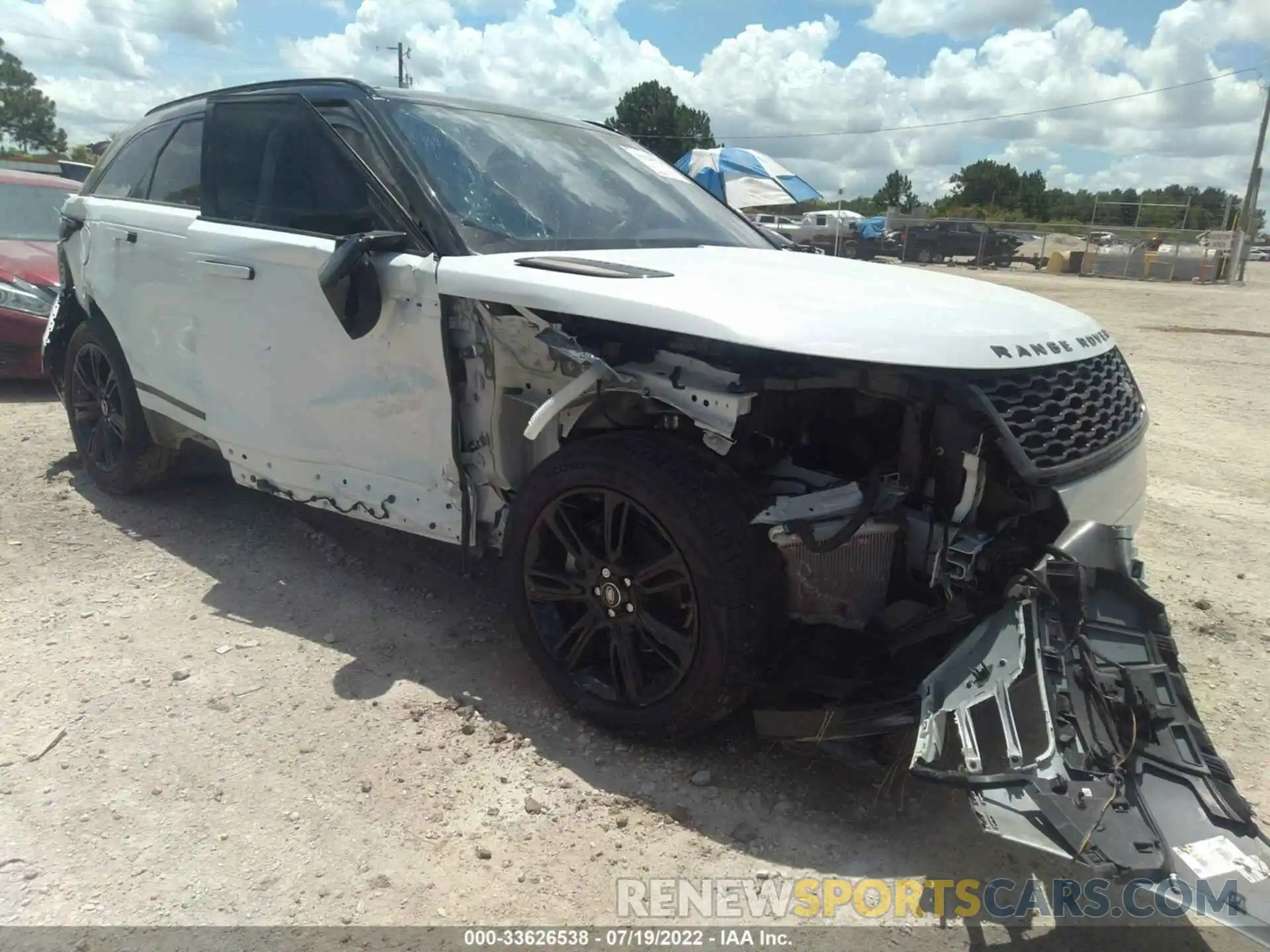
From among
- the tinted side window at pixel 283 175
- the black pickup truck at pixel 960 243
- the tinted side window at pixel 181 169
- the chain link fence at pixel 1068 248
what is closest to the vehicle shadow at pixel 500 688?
the tinted side window at pixel 283 175

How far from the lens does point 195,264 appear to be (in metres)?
3.79

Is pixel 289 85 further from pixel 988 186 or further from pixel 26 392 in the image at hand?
pixel 988 186

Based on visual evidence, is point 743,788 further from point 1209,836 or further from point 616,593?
point 1209,836

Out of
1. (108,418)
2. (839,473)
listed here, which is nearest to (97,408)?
(108,418)

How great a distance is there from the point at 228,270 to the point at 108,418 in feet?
5.52

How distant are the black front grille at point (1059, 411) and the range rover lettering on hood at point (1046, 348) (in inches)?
1.7

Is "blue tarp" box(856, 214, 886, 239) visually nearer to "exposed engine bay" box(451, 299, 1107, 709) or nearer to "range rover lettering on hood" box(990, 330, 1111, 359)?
"range rover lettering on hood" box(990, 330, 1111, 359)

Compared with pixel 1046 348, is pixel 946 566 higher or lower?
lower

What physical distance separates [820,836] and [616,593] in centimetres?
89

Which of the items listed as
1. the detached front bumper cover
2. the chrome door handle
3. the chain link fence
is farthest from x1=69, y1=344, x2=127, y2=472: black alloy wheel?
the chain link fence

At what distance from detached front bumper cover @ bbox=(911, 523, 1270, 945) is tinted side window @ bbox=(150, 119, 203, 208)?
12.3 feet

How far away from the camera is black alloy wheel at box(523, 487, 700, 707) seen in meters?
2.62

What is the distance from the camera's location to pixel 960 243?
112 ft

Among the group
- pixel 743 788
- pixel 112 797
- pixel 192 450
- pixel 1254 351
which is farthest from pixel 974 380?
pixel 1254 351
